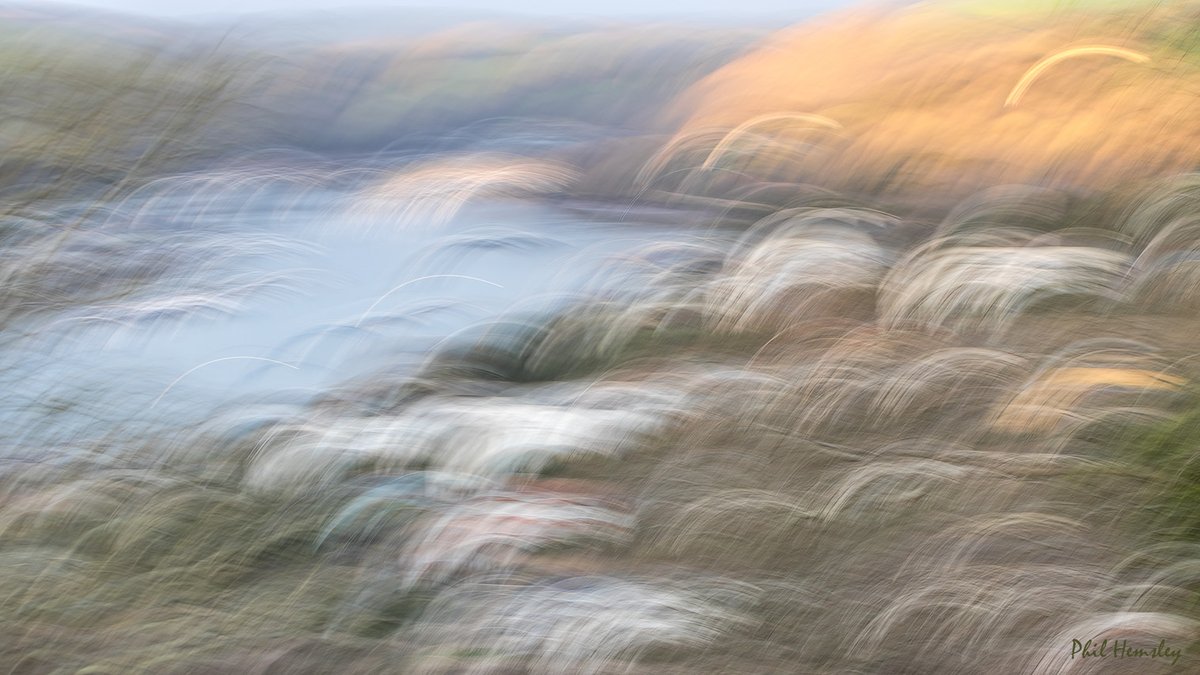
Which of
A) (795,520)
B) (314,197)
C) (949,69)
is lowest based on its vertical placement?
(795,520)

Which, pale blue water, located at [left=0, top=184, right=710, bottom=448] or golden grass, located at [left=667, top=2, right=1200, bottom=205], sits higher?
golden grass, located at [left=667, top=2, right=1200, bottom=205]

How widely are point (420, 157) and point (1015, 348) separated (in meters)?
0.97

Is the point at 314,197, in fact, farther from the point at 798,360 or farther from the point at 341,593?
the point at 798,360

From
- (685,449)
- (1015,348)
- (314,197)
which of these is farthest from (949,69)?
(314,197)

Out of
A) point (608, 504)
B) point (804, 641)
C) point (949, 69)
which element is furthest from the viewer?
point (949, 69)

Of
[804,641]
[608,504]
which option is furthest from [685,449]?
[804,641]

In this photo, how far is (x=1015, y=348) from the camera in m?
1.34

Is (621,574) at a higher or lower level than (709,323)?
lower

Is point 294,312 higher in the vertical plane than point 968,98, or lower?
lower

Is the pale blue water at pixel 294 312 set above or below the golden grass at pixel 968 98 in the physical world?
below

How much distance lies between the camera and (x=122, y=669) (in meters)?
1.27

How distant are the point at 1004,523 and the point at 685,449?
1.21ft

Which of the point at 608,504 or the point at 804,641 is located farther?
the point at 608,504

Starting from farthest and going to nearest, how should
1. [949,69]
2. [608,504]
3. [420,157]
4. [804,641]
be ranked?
[420,157], [949,69], [608,504], [804,641]
